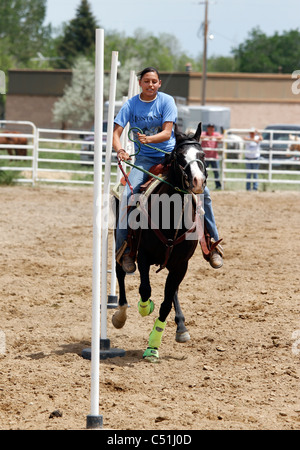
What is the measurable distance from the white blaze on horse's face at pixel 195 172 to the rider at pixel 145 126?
422 millimetres

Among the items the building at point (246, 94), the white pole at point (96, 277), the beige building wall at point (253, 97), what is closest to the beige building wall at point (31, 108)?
the building at point (246, 94)

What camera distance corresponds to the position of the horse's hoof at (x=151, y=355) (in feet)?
20.5

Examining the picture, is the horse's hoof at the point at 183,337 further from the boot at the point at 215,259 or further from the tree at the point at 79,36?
the tree at the point at 79,36

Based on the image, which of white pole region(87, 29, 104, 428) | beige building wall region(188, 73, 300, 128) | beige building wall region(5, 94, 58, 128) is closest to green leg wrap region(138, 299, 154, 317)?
white pole region(87, 29, 104, 428)

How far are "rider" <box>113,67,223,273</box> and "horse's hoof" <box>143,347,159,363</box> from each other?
2.35 ft

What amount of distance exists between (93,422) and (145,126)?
283 cm

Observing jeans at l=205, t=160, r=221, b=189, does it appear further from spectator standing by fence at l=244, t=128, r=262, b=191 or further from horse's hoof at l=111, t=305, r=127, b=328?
horse's hoof at l=111, t=305, r=127, b=328

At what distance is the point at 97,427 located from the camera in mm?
4402

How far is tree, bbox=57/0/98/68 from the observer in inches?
3214

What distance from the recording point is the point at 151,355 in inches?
247

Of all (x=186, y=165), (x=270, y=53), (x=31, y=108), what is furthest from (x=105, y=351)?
(x=270, y=53)
